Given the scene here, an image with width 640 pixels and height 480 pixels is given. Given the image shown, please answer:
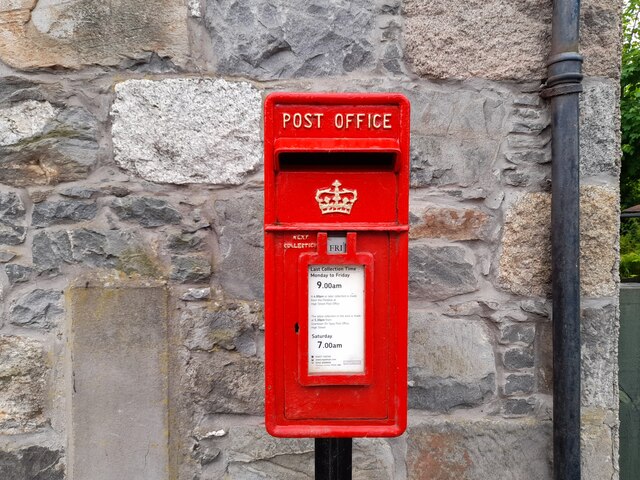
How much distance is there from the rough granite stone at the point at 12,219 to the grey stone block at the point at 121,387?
0.94ft

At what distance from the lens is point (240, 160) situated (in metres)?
1.67

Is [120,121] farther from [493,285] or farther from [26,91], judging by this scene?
[493,285]

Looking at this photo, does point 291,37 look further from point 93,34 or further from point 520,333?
point 520,333

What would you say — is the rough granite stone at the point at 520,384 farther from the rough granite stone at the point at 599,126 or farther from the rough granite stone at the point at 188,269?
the rough granite stone at the point at 188,269

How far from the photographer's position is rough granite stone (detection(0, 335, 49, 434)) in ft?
5.39

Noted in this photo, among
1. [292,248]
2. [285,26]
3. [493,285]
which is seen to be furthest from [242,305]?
[285,26]

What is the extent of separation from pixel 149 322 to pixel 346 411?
86cm

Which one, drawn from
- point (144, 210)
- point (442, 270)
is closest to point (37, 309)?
point (144, 210)

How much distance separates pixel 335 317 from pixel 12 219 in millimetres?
1301

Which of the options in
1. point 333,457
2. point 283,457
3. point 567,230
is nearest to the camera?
point 333,457

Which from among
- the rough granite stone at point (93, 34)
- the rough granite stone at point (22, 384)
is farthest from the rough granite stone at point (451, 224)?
the rough granite stone at point (22, 384)

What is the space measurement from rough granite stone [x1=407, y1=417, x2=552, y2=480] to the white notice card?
761 mm

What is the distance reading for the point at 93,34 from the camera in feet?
5.45

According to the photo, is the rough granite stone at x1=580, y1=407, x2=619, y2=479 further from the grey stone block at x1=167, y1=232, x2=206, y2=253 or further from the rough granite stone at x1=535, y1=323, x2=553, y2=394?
the grey stone block at x1=167, y1=232, x2=206, y2=253
